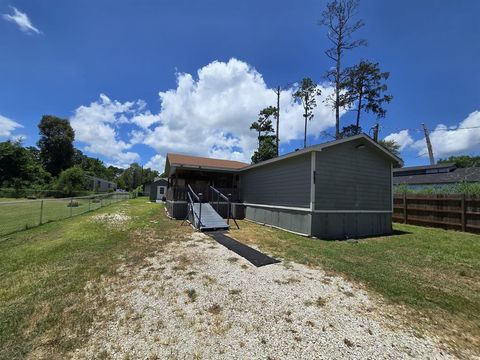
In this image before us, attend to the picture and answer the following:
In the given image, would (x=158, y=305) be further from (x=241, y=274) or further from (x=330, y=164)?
(x=330, y=164)

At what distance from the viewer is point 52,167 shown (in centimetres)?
4991

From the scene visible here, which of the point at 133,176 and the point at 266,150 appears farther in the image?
the point at 133,176

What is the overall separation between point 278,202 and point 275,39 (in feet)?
28.4

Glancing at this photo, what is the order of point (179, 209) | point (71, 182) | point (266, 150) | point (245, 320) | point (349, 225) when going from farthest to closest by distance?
point (71, 182), point (266, 150), point (179, 209), point (349, 225), point (245, 320)

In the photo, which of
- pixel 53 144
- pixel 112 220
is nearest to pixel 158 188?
pixel 112 220

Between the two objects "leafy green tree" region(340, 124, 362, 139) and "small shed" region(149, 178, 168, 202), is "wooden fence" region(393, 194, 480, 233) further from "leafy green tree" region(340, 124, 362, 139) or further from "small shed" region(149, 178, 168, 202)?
"small shed" region(149, 178, 168, 202)

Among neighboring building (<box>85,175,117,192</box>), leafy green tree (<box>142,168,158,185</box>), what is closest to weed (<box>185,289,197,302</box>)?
neighboring building (<box>85,175,117,192</box>)

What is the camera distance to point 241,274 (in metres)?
4.48

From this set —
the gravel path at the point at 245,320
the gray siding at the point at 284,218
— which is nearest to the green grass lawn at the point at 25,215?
the gravel path at the point at 245,320

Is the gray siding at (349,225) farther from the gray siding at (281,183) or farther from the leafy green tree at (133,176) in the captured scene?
the leafy green tree at (133,176)

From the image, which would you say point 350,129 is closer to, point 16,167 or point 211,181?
point 211,181

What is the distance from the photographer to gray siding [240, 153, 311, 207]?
28.8ft

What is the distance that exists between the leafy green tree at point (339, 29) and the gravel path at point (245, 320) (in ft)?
55.8

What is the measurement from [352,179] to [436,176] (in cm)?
1919
